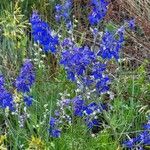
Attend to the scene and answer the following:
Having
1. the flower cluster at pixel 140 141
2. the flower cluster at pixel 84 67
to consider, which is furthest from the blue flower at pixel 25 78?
the flower cluster at pixel 140 141

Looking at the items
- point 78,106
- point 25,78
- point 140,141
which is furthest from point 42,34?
point 140,141

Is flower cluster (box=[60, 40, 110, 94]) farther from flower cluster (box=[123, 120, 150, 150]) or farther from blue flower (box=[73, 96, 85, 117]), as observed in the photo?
flower cluster (box=[123, 120, 150, 150])

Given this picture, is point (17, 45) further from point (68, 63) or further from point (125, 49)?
point (68, 63)

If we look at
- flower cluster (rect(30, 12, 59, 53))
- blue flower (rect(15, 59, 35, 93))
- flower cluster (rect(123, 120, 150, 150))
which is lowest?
flower cluster (rect(123, 120, 150, 150))

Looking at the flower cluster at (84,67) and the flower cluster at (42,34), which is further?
the flower cluster at (42,34)

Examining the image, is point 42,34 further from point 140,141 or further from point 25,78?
point 140,141

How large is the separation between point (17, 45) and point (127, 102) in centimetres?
98

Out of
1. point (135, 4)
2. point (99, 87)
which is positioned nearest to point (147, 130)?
point (99, 87)

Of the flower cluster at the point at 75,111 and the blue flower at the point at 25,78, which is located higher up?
the blue flower at the point at 25,78

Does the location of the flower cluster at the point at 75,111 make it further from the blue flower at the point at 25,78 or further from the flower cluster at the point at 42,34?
the flower cluster at the point at 42,34

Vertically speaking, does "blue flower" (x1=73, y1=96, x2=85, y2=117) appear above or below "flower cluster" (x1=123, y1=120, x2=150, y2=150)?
above

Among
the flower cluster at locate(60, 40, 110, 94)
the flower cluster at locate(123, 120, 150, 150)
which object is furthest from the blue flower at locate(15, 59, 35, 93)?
the flower cluster at locate(123, 120, 150, 150)

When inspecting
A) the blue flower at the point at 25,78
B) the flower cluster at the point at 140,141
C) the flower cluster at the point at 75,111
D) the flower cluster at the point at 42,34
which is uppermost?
the flower cluster at the point at 42,34

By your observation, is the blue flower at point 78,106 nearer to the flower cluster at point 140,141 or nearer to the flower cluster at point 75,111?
the flower cluster at point 75,111
